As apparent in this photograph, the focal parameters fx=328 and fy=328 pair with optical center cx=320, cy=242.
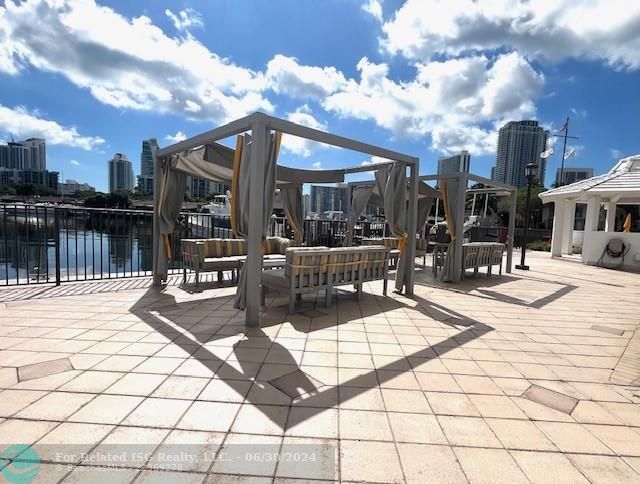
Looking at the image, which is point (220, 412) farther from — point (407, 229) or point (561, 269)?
point (561, 269)

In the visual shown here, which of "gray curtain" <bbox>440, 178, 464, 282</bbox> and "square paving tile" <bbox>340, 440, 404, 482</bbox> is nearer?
"square paving tile" <bbox>340, 440, 404, 482</bbox>

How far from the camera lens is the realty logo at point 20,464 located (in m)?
1.49

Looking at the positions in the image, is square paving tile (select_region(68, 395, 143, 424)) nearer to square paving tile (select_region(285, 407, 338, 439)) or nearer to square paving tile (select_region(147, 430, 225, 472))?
square paving tile (select_region(147, 430, 225, 472))

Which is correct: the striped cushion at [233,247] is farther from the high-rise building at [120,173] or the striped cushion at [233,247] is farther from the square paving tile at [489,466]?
the high-rise building at [120,173]

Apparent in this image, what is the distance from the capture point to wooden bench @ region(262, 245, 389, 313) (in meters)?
4.21

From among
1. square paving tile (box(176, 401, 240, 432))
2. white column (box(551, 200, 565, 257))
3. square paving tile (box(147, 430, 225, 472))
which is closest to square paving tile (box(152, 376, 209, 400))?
square paving tile (box(176, 401, 240, 432))

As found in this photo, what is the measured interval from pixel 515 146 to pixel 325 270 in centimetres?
3785

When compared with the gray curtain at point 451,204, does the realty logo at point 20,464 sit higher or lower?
lower

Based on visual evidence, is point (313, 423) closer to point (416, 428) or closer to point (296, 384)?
point (296, 384)

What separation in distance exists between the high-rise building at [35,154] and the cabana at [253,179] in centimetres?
6888

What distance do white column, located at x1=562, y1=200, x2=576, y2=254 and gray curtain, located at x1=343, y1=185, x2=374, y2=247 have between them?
921 centimetres

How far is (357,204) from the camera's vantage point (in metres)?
8.30

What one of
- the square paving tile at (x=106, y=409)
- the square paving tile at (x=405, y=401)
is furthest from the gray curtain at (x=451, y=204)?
the square paving tile at (x=106, y=409)

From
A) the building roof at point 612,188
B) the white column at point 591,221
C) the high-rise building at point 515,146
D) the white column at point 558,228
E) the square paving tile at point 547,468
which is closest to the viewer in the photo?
the square paving tile at point 547,468
